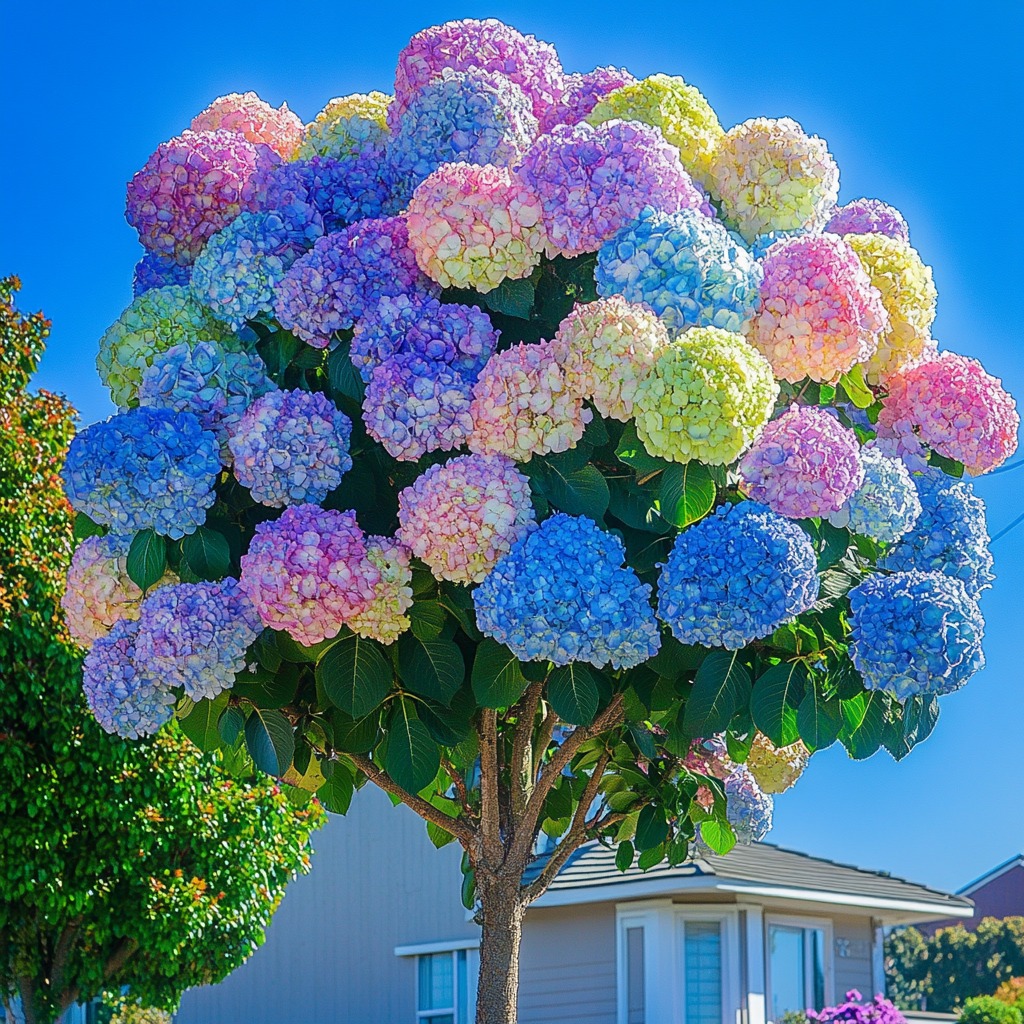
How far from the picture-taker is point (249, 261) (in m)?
4.95

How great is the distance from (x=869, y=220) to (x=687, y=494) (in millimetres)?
1818

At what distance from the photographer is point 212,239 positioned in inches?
201

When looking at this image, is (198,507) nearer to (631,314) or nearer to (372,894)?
(631,314)

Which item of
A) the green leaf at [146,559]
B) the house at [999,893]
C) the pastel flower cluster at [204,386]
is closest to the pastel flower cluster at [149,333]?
the pastel flower cluster at [204,386]

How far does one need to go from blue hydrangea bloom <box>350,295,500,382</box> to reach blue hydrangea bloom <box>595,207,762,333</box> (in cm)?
44

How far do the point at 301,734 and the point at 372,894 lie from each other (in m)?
16.1

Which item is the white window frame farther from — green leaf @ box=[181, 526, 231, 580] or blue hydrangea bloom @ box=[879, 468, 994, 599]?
green leaf @ box=[181, 526, 231, 580]

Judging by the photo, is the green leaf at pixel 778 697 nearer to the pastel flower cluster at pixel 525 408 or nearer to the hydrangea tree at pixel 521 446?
the hydrangea tree at pixel 521 446

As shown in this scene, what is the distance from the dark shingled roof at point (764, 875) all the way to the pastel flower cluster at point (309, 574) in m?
12.2

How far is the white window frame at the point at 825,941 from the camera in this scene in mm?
18844

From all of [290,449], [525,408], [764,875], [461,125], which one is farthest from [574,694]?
[764,875]

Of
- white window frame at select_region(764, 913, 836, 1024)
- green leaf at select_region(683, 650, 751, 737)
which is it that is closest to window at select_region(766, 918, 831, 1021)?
white window frame at select_region(764, 913, 836, 1024)

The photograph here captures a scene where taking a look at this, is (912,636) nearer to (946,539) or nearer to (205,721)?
(946,539)

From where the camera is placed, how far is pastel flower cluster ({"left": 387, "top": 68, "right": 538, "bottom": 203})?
16.9 ft
